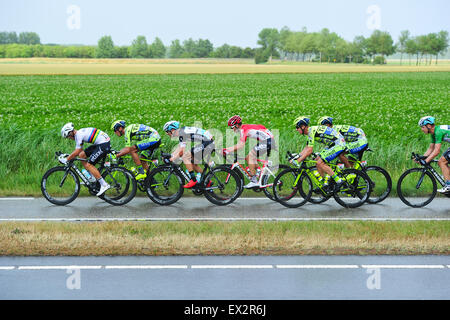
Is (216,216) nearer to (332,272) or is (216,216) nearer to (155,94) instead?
(332,272)

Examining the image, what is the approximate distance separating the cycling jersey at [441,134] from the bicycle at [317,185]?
5.41 feet

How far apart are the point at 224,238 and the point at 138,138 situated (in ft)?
12.7

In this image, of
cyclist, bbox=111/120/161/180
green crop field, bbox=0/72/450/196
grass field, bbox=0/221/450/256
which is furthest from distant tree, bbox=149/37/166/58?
grass field, bbox=0/221/450/256

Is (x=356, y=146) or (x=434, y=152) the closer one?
(x=434, y=152)

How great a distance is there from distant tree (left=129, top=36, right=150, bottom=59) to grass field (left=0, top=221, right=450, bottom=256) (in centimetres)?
15668

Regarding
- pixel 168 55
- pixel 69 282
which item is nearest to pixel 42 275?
pixel 69 282

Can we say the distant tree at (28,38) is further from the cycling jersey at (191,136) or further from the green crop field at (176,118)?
the cycling jersey at (191,136)

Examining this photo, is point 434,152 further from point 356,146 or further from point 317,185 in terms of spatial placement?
point 317,185

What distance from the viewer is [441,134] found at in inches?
436

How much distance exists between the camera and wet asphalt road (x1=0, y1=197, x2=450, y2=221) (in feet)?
33.8

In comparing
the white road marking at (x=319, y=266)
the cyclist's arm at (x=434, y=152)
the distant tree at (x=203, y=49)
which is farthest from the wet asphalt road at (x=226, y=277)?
the distant tree at (x=203, y=49)

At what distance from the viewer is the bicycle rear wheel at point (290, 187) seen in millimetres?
11070

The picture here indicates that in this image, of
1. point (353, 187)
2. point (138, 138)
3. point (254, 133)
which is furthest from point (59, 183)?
point (353, 187)

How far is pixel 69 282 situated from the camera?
668 cm
